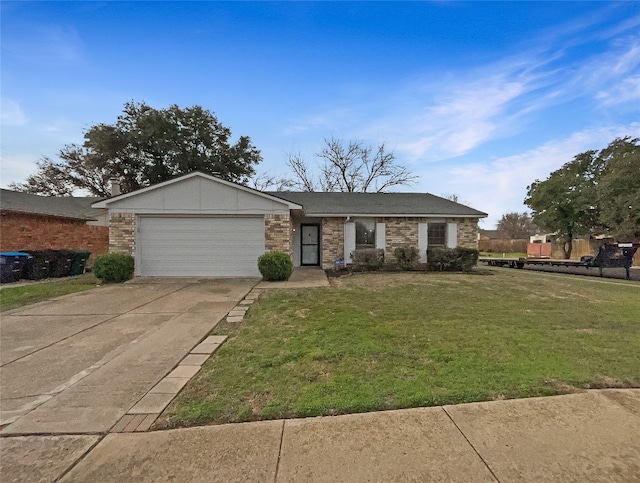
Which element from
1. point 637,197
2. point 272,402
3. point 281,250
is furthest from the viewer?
point 637,197

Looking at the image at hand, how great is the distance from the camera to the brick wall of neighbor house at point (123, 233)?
35.3ft

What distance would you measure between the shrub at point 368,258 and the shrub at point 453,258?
2325mm

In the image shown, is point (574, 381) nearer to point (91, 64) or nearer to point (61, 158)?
point (91, 64)

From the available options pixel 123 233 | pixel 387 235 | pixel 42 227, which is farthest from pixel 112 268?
pixel 387 235

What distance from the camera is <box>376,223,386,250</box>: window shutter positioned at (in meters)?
13.9

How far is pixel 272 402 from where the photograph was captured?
2758 millimetres

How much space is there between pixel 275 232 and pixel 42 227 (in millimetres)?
10221

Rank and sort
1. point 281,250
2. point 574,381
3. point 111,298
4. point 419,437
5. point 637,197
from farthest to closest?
1. point 637,197
2. point 281,250
3. point 111,298
4. point 574,381
5. point 419,437

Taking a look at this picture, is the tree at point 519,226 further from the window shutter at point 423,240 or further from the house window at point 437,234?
the window shutter at point 423,240

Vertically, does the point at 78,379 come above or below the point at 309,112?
below

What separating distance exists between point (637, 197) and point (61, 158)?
144 ft

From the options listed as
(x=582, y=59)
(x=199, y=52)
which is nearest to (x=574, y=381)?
(x=582, y=59)

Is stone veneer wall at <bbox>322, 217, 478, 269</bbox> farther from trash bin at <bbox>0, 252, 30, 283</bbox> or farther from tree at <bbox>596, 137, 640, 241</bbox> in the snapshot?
tree at <bbox>596, 137, 640, 241</bbox>

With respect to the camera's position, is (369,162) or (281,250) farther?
Result: (369,162)
